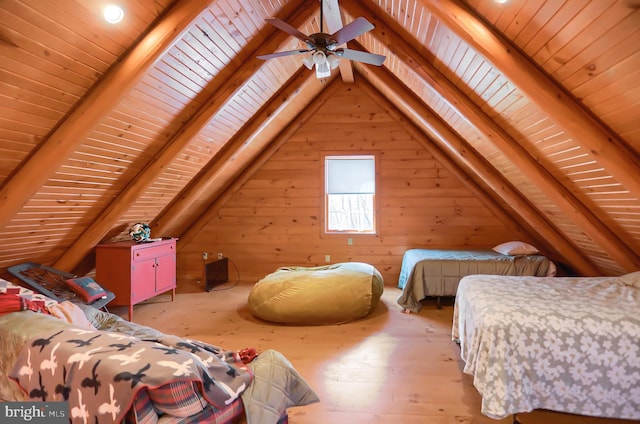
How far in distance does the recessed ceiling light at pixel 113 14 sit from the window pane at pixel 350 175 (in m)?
3.92

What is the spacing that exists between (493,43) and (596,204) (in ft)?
5.85

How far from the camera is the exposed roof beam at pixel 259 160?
570cm

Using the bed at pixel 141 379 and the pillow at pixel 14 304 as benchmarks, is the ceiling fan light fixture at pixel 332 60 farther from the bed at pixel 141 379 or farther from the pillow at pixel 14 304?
the pillow at pixel 14 304

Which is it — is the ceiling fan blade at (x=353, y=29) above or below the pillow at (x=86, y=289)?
above

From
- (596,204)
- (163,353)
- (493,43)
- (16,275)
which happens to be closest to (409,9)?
(493,43)

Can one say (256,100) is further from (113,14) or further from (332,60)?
(113,14)

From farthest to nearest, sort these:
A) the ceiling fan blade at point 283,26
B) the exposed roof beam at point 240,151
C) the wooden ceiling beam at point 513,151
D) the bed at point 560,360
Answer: the exposed roof beam at point 240,151 → the wooden ceiling beam at point 513,151 → the ceiling fan blade at point 283,26 → the bed at point 560,360

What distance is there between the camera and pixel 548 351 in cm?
194

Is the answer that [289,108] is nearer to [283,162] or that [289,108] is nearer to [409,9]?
[283,162]

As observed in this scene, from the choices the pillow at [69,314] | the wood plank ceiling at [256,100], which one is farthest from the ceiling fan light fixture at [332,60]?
the pillow at [69,314]

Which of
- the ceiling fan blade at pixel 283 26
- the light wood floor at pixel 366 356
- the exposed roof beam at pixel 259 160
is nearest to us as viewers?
the light wood floor at pixel 366 356

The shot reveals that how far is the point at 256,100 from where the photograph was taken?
13.4ft

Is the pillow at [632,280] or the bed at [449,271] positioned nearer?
the pillow at [632,280]

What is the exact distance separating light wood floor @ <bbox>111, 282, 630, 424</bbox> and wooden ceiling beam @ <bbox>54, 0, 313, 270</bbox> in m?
1.02
